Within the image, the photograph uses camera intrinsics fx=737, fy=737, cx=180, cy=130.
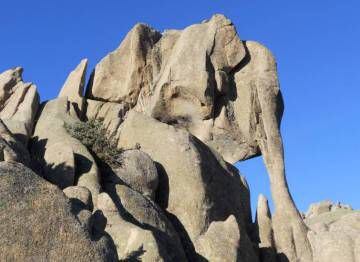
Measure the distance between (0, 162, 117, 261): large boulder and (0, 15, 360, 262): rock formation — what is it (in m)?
0.02

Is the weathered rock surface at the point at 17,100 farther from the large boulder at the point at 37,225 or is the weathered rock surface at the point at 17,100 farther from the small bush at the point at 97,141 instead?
the large boulder at the point at 37,225

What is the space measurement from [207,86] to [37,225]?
55.0 ft

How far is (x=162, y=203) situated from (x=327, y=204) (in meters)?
33.3

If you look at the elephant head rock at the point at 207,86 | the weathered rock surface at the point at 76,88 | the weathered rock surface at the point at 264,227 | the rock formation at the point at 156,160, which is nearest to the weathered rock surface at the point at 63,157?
the rock formation at the point at 156,160

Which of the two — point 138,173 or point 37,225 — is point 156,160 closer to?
point 138,173

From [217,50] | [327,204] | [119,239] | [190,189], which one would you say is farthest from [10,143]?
[327,204]

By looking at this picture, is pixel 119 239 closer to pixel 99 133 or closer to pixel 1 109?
pixel 99 133

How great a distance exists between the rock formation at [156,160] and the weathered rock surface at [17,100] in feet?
0.19

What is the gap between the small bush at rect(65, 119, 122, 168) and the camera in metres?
22.5

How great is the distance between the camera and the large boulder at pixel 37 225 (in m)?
12.1

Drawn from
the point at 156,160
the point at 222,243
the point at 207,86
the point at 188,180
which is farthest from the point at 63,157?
the point at 207,86

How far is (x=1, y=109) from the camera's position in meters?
27.2

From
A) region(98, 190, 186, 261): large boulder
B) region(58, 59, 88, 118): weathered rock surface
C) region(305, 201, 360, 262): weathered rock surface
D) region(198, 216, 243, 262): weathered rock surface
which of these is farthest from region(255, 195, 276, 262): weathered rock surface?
region(58, 59, 88, 118): weathered rock surface

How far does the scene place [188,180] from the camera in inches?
925
